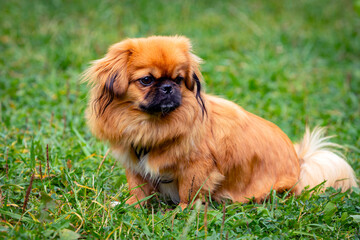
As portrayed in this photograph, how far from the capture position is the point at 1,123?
396 cm

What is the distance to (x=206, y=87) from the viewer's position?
536cm

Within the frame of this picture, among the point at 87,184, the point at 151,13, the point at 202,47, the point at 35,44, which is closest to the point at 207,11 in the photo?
the point at 151,13

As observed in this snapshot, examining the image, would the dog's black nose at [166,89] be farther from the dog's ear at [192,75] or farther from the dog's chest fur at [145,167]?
the dog's chest fur at [145,167]

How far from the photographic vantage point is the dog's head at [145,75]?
2.70 meters

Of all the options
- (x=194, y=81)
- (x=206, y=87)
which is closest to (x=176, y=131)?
(x=194, y=81)

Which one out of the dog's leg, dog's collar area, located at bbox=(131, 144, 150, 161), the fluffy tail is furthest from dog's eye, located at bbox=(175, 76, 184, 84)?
the fluffy tail

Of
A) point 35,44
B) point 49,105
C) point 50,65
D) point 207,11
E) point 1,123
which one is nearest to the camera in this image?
point 1,123

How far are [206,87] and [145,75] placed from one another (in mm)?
2732

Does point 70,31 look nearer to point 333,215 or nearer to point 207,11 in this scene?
point 207,11

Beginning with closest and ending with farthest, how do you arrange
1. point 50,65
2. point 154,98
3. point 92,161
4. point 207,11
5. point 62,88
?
1. point 154,98
2. point 92,161
3. point 62,88
4. point 50,65
5. point 207,11

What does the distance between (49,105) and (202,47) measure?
3010 mm

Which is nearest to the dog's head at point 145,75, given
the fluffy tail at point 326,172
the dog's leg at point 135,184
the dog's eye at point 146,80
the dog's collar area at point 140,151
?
the dog's eye at point 146,80

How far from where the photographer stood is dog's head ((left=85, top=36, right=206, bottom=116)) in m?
2.70

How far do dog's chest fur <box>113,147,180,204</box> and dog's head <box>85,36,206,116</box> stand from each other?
1.14 feet
